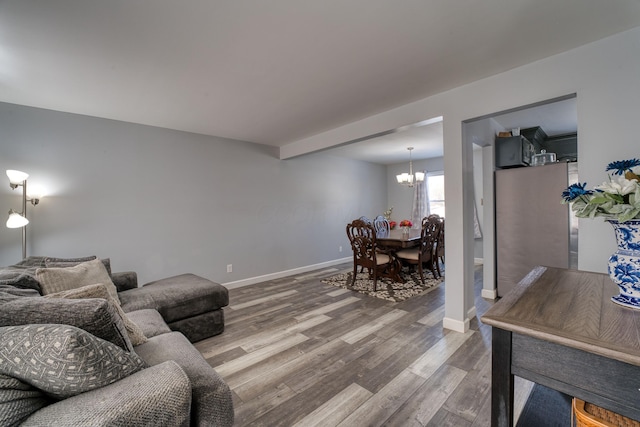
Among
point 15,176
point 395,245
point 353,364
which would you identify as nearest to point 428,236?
point 395,245

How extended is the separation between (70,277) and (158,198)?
1.74 m

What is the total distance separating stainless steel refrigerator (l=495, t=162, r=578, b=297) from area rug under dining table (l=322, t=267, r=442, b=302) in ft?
3.33

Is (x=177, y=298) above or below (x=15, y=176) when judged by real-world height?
below

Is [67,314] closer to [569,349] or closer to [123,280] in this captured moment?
[569,349]

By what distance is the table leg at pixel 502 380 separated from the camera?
89 centimetres

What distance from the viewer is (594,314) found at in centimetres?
93

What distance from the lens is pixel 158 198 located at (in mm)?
3492

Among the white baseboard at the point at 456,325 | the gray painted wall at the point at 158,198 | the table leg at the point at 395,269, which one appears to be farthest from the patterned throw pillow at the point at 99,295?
the table leg at the point at 395,269

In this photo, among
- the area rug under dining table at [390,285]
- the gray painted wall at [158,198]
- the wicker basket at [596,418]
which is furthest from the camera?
the area rug under dining table at [390,285]

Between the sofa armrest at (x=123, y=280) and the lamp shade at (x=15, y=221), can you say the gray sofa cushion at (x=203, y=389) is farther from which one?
the lamp shade at (x=15, y=221)

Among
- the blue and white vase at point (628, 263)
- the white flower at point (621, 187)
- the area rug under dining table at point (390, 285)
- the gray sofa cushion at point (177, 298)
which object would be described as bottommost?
the area rug under dining table at point (390, 285)

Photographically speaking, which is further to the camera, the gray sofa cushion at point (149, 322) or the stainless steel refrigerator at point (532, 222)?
the stainless steel refrigerator at point (532, 222)

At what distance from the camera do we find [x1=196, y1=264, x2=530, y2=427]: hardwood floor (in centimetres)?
154

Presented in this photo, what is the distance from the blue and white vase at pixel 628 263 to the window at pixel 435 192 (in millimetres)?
5549
